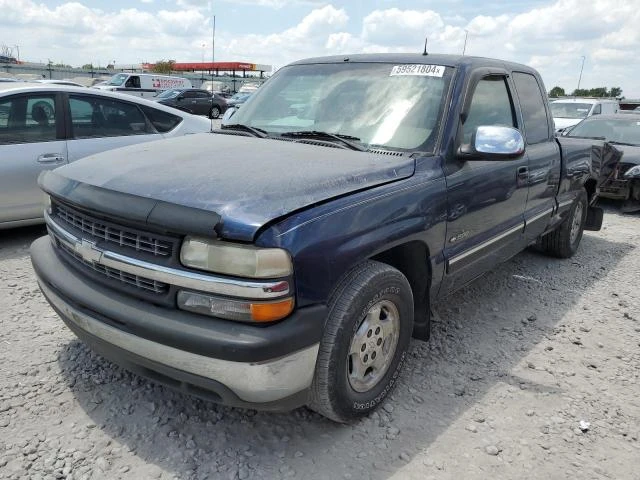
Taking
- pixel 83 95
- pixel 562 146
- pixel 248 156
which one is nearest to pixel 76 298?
pixel 248 156

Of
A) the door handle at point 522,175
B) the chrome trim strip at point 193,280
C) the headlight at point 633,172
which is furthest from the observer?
the headlight at point 633,172

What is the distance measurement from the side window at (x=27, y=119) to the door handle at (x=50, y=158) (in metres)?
0.17

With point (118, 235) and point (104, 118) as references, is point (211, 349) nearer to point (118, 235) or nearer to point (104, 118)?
point (118, 235)

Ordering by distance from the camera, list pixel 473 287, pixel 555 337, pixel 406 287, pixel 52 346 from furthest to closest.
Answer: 1. pixel 473 287
2. pixel 555 337
3. pixel 52 346
4. pixel 406 287

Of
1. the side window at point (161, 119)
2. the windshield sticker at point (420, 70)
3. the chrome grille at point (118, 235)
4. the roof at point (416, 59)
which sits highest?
the roof at point (416, 59)

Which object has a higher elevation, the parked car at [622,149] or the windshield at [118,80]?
the windshield at [118,80]

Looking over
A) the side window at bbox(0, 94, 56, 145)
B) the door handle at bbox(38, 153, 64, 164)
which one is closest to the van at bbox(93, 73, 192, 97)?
the side window at bbox(0, 94, 56, 145)

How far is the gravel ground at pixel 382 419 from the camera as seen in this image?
240 centimetres

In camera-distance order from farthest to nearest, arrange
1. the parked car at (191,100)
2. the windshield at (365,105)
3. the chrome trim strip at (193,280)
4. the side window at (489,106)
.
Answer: the parked car at (191,100) → the side window at (489,106) → the windshield at (365,105) → the chrome trim strip at (193,280)

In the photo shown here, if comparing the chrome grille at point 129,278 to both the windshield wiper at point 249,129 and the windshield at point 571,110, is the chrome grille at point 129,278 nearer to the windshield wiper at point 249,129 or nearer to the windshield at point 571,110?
the windshield wiper at point 249,129

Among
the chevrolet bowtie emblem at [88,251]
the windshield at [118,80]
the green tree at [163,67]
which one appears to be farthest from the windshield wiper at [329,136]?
the green tree at [163,67]

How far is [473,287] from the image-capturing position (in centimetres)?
472

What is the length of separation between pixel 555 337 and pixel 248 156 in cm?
259

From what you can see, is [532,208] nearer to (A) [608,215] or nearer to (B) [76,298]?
(B) [76,298]
